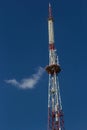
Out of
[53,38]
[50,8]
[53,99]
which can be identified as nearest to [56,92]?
[53,99]

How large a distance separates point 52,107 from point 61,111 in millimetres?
2531

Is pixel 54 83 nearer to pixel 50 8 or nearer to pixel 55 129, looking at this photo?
pixel 55 129

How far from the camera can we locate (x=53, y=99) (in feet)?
279

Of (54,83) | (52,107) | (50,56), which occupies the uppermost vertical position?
(50,56)

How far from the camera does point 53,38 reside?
286 ft

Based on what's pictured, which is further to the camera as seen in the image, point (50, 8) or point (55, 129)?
point (50, 8)

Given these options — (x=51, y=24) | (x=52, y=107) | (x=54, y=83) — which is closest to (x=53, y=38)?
(x=51, y=24)

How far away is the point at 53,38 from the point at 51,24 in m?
3.94

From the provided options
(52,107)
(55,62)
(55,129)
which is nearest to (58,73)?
(55,62)

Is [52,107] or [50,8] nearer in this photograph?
[52,107]

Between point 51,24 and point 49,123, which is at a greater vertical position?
point 51,24

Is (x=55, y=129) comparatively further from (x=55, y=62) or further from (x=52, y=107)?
(x=55, y=62)

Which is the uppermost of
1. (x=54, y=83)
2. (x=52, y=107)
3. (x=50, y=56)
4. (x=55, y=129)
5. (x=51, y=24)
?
(x=51, y=24)

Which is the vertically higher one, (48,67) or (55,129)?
(48,67)
